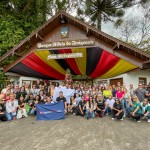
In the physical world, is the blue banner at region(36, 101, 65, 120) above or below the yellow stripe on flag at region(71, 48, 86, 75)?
below

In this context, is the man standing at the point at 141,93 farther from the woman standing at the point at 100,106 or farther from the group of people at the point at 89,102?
the woman standing at the point at 100,106

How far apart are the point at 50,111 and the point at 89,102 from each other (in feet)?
6.76

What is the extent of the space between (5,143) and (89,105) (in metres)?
5.24

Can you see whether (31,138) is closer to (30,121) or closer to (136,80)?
(30,121)

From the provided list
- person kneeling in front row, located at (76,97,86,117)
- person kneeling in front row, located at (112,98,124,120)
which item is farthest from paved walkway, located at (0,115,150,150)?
person kneeling in front row, located at (76,97,86,117)

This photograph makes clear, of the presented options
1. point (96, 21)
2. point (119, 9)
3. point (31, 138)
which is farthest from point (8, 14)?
point (31, 138)

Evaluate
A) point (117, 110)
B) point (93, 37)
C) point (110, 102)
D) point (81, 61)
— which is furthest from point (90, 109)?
point (93, 37)

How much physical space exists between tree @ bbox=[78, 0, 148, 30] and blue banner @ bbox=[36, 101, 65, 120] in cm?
1412

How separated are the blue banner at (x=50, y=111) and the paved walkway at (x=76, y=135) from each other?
0.55 m

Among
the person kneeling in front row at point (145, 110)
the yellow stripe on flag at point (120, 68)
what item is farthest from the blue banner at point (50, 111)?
the yellow stripe on flag at point (120, 68)

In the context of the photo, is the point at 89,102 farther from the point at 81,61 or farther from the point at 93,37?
the point at 93,37

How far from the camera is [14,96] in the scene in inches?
440

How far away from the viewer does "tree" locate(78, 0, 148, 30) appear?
73.7ft

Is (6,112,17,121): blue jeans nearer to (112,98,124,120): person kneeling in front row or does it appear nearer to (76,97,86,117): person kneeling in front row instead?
(76,97,86,117): person kneeling in front row
